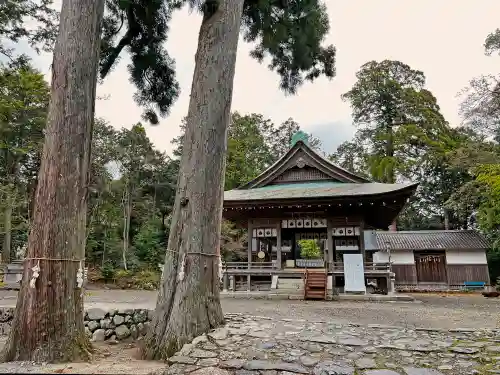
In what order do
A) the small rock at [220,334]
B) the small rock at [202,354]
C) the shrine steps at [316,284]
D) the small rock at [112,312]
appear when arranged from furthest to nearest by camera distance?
the shrine steps at [316,284] < the small rock at [112,312] < the small rock at [220,334] < the small rock at [202,354]

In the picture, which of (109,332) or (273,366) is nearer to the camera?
(273,366)

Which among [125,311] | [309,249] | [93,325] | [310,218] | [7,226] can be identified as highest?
[7,226]

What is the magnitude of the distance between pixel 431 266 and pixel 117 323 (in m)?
17.3

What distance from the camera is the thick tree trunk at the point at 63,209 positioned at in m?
3.53

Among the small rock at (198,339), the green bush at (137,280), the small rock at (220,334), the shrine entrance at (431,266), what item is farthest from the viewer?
the shrine entrance at (431,266)

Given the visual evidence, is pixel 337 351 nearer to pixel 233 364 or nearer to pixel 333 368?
pixel 333 368

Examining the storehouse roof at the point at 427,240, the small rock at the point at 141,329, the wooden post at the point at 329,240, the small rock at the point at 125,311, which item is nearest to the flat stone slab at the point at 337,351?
the small rock at the point at 141,329

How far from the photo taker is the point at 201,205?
443cm

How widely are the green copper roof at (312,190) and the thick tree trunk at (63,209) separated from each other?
8100 mm

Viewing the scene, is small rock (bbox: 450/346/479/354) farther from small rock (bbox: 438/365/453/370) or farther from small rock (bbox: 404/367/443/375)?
small rock (bbox: 404/367/443/375)

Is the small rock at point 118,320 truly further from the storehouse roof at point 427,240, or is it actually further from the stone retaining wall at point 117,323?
the storehouse roof at point 427,240

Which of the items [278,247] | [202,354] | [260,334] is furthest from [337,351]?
[278,247]

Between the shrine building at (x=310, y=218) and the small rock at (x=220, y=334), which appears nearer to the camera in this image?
the small rock at (x=220, y=334)

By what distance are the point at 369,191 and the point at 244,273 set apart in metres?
4.83
